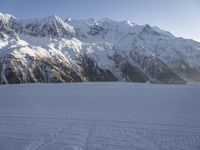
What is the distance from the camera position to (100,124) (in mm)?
10695

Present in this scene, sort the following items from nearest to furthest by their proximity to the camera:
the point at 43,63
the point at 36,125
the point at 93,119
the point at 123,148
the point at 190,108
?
1. the point at 123,148
2. the point at 36,125
3. the point at 93,119
4. the point at 190,108
5. the point at 43,63

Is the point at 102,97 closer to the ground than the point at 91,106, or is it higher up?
closer to the ground

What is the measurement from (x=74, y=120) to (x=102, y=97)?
6168 mm

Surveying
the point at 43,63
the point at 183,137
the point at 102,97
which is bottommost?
the point at 43,63

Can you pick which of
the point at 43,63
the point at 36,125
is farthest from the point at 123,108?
the point at 43,63

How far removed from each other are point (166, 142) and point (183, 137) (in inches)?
28.5

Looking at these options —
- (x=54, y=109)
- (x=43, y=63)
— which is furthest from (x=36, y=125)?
(x=43, y=63)

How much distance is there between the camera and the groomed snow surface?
860 cm

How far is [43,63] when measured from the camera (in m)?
166

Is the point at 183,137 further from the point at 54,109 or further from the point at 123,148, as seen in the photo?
the point at 54,109

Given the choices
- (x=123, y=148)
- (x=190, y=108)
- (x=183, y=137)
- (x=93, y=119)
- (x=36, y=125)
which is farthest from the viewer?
(x=190, y=108)

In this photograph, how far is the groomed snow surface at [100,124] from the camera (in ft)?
28.2

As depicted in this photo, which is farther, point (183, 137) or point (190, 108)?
point (190, 108)

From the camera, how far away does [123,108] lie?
1379 cm
